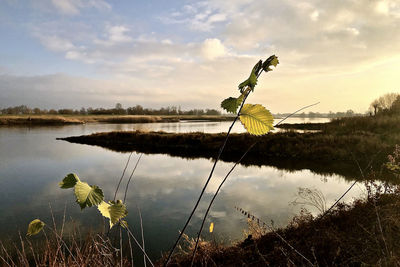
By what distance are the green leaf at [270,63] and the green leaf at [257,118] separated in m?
0.14

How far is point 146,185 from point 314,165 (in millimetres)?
10983

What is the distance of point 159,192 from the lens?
10953 millimetres

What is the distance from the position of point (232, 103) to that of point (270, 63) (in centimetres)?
19

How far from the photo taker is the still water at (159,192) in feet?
24.6

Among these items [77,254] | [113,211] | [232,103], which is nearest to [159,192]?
[77,254]

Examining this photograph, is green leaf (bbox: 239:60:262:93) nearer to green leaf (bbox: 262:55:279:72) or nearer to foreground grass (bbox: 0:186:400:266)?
green leaf (bbox: 262:55:279:72)

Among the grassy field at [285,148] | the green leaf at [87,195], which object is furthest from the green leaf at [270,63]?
the grassy field at [285,148]

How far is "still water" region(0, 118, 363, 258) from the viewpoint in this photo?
24.6 feet

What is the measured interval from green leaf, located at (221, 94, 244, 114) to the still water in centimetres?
589

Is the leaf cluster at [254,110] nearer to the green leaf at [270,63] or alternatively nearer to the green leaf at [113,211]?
the green leaf at [270,63]

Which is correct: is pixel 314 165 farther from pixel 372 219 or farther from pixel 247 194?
pixel 372 219

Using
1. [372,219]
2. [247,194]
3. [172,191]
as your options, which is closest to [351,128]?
[247,194]

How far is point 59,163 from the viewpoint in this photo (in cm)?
1675

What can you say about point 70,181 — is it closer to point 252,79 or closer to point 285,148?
point 252,79
